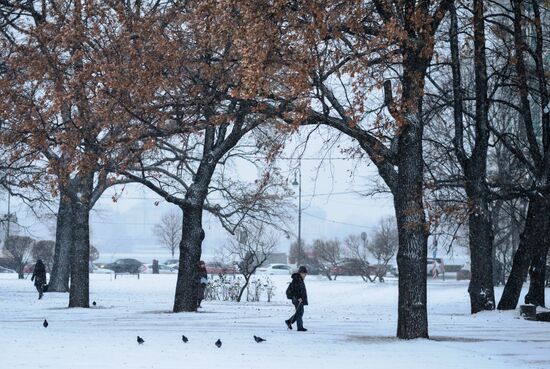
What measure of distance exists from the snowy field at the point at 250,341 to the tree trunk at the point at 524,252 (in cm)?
134

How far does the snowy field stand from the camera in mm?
15359

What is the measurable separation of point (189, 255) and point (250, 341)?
27.4ft

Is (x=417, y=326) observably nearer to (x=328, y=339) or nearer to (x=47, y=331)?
(x=328, y=339)

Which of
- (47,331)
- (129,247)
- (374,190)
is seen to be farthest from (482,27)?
(129,247)

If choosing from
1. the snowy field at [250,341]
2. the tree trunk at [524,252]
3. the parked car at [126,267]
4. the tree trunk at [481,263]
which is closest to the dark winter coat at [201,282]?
the snowy field at [250,341]

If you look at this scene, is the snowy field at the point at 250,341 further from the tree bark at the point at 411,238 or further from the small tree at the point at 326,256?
the small tree at the point at 326,256

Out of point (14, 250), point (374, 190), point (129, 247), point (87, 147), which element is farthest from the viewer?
point (129, 247)

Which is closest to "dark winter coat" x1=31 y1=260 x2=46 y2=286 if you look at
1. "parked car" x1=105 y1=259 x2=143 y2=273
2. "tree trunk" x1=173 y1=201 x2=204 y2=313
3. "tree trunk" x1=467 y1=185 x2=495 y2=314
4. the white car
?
"tree trunk" x1=173 y1=201 x2=204 y2=313

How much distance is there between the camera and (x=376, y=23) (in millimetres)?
18922

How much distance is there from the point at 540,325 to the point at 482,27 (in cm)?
793

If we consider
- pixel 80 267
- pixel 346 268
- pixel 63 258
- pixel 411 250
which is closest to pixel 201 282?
pixel 80 267

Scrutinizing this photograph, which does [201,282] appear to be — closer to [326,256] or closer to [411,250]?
[411,250]

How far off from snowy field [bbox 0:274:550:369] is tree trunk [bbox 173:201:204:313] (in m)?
0.62

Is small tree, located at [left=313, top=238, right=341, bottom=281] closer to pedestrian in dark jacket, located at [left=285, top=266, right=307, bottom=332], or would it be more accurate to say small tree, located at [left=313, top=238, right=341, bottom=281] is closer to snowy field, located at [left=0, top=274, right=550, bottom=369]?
snowy field, located at [left=0, top=274, right=550, bottom=369]
